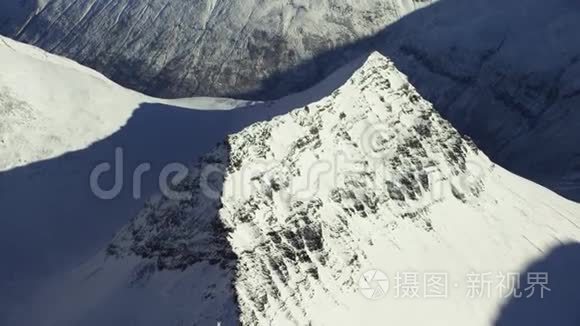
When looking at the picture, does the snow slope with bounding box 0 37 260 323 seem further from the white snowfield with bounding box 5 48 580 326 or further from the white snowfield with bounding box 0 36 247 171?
the white snowfield with bounding box 5 48 580 326

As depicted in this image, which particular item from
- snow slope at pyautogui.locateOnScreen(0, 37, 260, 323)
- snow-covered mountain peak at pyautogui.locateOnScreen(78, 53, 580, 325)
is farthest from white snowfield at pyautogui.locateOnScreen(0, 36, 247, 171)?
snow-covered mountain peak at pyautogui.locateOnScreen(78, 53, 580, 325)

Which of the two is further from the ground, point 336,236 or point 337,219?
point 337,219

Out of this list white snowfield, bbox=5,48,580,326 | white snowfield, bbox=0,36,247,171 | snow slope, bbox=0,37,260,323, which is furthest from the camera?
white snowfield, bbox=0,36,247,171

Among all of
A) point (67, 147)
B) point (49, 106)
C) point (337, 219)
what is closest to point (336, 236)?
point (337, 219)

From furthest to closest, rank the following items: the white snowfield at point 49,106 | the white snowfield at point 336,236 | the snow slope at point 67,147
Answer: the white snowfield at point 49,106 → the snow slope at point 67,147 → the white snowfield at point 336,236

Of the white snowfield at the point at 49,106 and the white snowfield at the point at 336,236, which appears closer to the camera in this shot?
the white snowfield at the point at 336,236

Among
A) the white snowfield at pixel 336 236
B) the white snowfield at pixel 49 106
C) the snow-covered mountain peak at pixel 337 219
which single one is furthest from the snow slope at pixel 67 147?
the snow-covered mountain peak at pixel 337 219

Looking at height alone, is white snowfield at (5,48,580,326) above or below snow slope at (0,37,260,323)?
below

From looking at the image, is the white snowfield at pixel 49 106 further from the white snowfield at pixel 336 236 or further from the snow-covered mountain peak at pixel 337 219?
the snow-covered mountain peak at pixel 337 219

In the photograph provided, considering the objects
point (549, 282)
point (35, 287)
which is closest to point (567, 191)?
point (549, 282)

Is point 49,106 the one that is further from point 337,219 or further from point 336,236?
point 336,236
